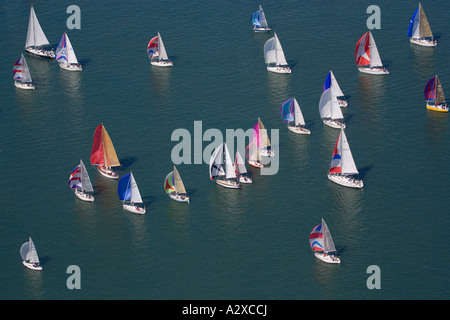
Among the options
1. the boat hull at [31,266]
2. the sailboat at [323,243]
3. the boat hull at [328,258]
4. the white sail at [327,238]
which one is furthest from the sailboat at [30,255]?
the white sail at [327,238]

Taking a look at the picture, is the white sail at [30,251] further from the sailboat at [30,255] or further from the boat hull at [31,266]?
the boat hull at [31,266]

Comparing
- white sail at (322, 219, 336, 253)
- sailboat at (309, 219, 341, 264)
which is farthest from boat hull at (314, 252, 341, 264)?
white sail at (322, 219, 336, 253)

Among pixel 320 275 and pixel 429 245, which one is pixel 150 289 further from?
pixel 429 245

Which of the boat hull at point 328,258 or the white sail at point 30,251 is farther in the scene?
the boat hull at point 328,258

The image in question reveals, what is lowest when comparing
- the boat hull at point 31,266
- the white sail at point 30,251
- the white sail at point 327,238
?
the boat hull at point 31,266

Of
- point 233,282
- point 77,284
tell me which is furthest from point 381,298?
point 77,284

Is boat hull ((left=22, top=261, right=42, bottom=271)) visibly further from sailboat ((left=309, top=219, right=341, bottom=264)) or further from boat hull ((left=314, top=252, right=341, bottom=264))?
boat hull ((left=314, top=252, right=341, bottom=264))

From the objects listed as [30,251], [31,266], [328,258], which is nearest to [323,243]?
[328,258]
